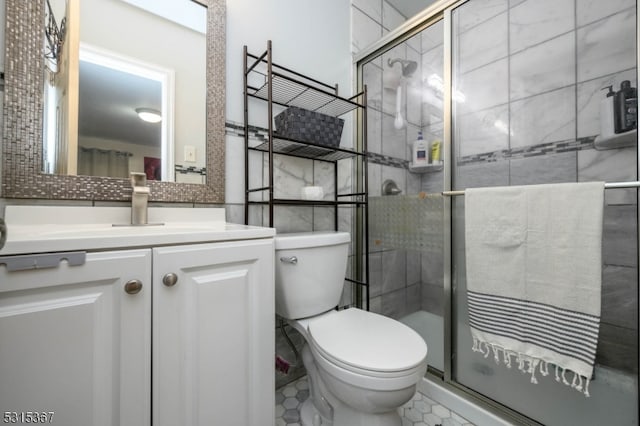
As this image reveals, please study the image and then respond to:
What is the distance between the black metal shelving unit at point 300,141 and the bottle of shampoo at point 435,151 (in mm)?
366

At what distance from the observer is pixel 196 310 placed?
0.72 metres

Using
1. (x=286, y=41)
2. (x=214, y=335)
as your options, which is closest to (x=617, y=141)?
(x=286, y=41)

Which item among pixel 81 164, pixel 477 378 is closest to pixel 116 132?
pixel 81 164

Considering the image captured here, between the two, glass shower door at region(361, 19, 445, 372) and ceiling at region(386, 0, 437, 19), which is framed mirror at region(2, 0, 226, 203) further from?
ceiling at region(386, 0, 437, 19)

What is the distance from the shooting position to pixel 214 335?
0.75 meters

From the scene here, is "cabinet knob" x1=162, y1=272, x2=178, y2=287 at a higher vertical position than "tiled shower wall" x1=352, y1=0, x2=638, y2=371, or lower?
lower

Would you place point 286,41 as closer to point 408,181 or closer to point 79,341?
point 408,181

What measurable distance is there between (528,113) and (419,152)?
56 centimetres

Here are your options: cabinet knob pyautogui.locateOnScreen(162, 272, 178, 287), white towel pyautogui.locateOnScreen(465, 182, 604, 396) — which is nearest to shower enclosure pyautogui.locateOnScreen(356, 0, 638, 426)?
white towel pyautogui.locateOnScreen(465, 182, 604, 396)

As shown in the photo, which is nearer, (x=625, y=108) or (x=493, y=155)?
(x=625, y=108)

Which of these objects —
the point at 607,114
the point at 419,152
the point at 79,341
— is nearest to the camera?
the point at 79,341

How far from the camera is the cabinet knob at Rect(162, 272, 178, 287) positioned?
67cm

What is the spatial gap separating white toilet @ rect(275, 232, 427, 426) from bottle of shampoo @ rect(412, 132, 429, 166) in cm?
68

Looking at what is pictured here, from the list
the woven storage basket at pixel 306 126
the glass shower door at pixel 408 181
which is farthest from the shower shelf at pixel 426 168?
the woven storage basket at pixel 306 126
